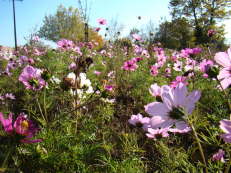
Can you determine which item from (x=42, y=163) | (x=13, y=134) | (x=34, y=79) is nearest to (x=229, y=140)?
(x=13, y=134)

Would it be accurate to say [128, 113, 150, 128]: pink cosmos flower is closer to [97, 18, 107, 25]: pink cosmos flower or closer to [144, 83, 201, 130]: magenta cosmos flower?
[144, 83, 201, 130]: magenta cosmos flower

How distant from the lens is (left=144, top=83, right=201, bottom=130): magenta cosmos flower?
17.4 inches

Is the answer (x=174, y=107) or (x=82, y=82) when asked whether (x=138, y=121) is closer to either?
(x=82, y=82)

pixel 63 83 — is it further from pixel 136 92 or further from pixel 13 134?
pixel 136 92

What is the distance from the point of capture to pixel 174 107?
456 mm

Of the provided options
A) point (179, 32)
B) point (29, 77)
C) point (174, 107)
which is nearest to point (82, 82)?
point (29, 77)

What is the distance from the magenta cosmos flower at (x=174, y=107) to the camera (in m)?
0.44

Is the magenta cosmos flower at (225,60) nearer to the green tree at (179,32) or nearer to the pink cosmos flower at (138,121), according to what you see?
the pink cosmos flower at (138,121)

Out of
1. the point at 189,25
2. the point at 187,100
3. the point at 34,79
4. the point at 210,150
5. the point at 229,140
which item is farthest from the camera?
the point at 189,25

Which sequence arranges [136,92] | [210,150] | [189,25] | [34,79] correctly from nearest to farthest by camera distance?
1. [34,79]
2. [210,150]
3. [136,92]
4. [189,25]

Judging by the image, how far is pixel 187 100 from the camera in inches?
17.8

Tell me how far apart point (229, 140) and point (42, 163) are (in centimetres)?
76

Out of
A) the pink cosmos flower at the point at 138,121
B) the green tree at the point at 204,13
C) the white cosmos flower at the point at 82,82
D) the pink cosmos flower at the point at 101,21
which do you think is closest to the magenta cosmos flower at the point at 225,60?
the pink cosmos flower at the point at 138,121

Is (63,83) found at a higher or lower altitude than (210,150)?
higher
